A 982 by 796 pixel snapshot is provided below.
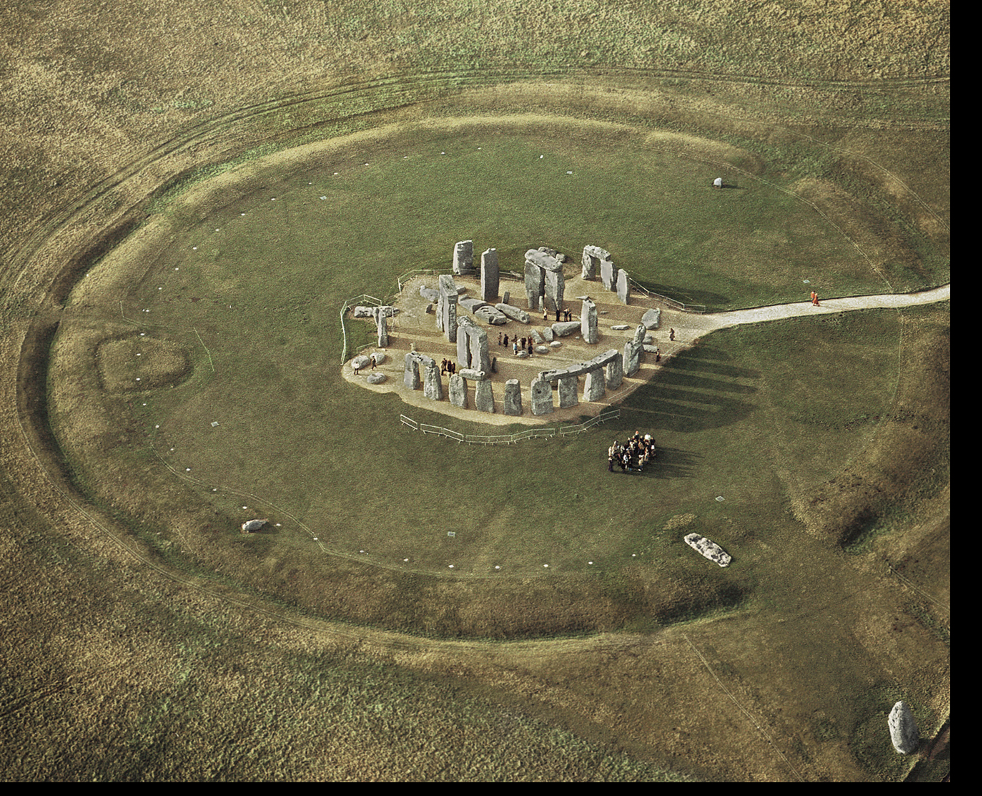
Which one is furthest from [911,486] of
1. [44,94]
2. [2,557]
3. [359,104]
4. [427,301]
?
[44,94]

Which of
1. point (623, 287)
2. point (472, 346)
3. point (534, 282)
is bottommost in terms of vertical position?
point (472, 346)

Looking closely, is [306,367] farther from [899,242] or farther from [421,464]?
[899,242]

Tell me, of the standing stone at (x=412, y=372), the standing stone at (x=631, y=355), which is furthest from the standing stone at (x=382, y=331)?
the standing stone at (x=631, y=355)

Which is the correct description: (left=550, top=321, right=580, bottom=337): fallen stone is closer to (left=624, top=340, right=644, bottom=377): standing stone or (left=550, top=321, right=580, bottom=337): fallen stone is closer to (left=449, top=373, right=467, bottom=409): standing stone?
(left=624, top=340, right=644, bottom=377): standing stone

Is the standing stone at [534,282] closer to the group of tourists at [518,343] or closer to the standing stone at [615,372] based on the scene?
the group of tourists at [518,343]

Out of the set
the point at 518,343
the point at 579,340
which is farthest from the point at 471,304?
the point at 579,340

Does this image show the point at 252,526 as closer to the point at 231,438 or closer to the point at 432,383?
the point at 231,438
